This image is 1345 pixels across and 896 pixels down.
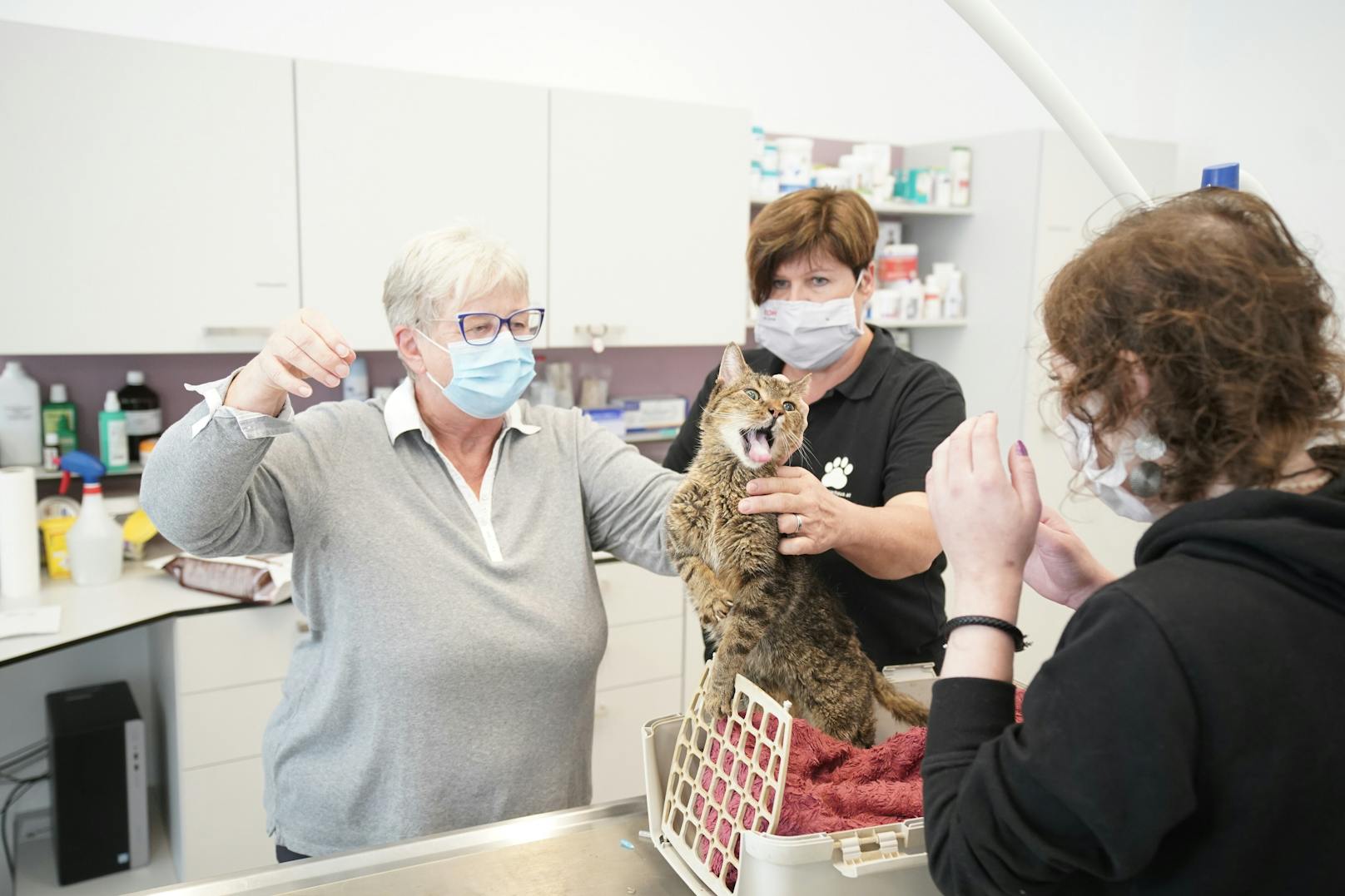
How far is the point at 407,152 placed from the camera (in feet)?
9.73

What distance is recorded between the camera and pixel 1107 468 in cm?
87

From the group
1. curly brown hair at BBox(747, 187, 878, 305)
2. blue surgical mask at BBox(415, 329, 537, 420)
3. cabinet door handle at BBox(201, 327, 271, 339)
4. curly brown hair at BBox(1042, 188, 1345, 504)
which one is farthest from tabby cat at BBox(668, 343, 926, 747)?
cabinet door handle at BBox(201, 327, 271, 339)

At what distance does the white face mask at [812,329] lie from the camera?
72.1 inches

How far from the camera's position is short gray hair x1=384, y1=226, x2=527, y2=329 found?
155 cm

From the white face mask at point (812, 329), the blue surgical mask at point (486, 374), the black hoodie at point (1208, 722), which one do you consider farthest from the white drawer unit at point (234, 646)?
the black hoodie at point (1208, 722)

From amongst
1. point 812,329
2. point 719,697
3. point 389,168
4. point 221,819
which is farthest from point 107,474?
point 719,697

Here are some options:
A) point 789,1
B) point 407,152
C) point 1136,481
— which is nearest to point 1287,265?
point 1136,481

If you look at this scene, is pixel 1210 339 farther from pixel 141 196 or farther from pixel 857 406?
pixel 141 196

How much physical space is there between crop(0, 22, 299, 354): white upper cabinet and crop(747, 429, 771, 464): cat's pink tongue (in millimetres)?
2025

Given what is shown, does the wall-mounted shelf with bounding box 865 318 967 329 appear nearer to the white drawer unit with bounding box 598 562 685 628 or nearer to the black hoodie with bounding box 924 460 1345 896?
the white drawer unit with bounding box 598 562 685 628

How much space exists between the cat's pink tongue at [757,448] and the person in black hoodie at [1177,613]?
461mm

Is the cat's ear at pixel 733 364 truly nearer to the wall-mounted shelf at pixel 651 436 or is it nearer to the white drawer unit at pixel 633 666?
the white drawer unit at pixel 633 666

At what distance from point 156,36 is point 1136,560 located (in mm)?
3383

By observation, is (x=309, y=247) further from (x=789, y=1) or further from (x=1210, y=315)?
(x=1210, y=315)
